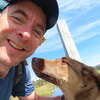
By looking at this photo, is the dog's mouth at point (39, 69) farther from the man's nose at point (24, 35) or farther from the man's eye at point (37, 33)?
the man's nose at point (24, 35)

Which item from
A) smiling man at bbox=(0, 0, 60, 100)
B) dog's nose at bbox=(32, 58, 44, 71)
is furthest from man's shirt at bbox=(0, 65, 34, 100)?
dog's nose at bbox=(32, 58, 44, 71)

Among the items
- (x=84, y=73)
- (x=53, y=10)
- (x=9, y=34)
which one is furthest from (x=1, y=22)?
(x=84, y=73)

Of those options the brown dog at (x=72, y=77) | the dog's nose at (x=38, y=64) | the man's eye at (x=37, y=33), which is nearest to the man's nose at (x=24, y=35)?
the man's eye at (x=37, y=33)

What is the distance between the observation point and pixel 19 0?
277 cm

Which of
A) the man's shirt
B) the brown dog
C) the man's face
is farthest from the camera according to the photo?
the brown dog

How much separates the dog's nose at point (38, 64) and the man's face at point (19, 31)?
0.70 feet

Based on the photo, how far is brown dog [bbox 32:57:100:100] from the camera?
10.7 ft

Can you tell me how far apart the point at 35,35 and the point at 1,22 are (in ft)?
1.09

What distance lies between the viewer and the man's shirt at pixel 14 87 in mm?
3029

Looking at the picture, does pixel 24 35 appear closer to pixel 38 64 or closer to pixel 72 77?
pixel 38 64

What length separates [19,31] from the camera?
8.80ft

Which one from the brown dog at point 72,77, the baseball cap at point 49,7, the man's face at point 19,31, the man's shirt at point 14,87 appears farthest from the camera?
the brown dog at point 72,77

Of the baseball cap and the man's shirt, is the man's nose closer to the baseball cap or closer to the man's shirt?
the baseball cap

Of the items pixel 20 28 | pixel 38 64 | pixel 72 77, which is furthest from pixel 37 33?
pixel 72 77
